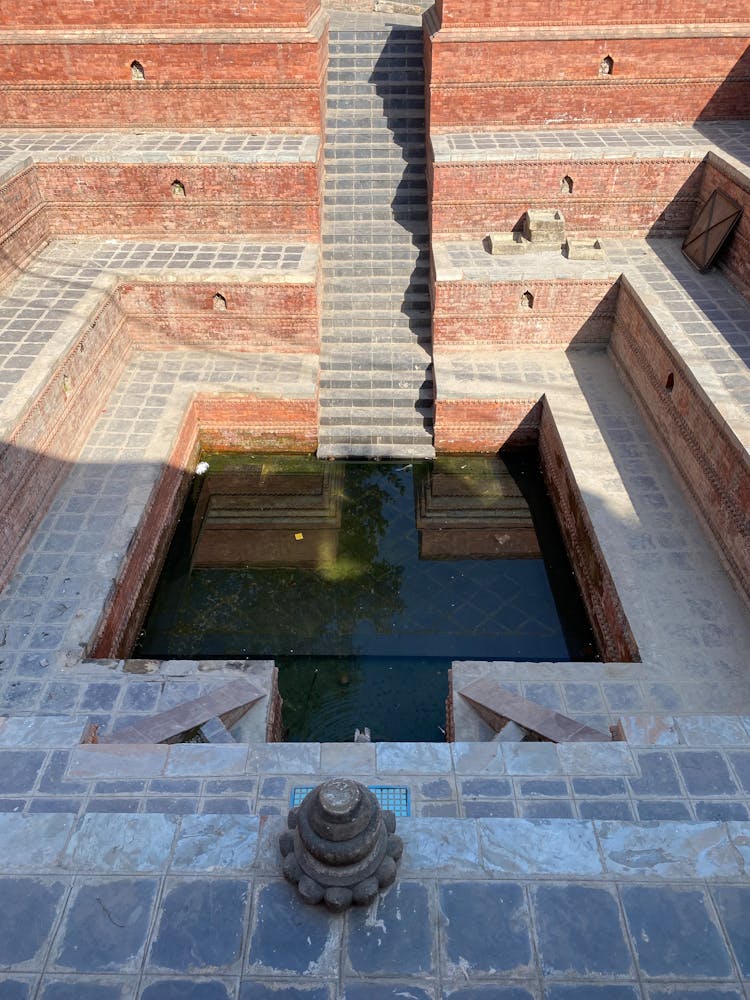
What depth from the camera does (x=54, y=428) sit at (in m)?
6.38

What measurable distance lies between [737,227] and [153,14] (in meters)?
7.51

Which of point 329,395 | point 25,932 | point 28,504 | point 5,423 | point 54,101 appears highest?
point 54,101

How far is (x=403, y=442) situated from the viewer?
796 centimetres

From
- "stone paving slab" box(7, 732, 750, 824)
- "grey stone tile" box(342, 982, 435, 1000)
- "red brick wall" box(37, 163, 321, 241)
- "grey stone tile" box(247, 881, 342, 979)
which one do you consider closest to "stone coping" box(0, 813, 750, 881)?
"grey stone tile" box(247, 881, 342, 979)

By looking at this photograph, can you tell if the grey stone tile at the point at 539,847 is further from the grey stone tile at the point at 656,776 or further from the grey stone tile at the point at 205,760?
the grey stone tile at the point at 205,760

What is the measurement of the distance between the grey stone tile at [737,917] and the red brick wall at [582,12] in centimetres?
964

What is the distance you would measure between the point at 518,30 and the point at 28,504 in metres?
8.16

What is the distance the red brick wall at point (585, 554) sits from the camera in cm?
545

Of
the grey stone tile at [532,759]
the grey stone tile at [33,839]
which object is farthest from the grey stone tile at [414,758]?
the grey stone tile at [33,839]

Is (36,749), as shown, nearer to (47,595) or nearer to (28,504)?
(47,595)

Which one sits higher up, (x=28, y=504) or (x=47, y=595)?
(x=28, y=504)

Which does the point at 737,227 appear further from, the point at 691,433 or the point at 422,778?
the point at 422,778

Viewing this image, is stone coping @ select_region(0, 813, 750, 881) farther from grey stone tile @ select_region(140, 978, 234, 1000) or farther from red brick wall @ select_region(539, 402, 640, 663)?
red brick wall @ select_region(539, 402, 640, 663)

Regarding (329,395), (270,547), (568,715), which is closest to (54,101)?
(329,395)
